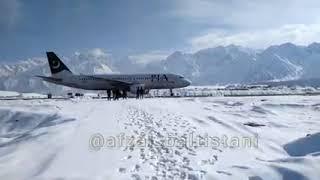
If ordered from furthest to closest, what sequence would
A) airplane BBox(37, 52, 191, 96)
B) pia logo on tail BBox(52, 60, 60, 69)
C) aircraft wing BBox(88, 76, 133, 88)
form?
pia logo on tail BBox(52, 60, 60, 69) → aircraft wing BBox(88, 76, 133, 88) → airplane BBox(37, 52, 191, 96)

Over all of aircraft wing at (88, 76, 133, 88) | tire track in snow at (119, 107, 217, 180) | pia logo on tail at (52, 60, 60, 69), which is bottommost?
tire track in snow at (119, 107, 217, 180)

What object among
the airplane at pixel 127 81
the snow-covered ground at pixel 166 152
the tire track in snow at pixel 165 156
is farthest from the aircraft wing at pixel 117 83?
the tire track in snow at pixel 165 156

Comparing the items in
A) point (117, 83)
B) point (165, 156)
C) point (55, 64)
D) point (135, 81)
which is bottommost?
point (165, 156)

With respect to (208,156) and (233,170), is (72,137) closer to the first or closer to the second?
(208,156)

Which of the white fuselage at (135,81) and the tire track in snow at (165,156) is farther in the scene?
the white fuselage at (135,81)

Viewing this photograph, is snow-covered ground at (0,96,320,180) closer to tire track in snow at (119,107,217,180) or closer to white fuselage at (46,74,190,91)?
tire track in snow at (119,107,217,180)

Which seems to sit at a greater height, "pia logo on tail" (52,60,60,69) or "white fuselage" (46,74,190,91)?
"pia logo on tail" (52,60,60,69)

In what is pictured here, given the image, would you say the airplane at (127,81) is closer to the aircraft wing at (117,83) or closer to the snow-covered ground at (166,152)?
the aircraft wing at (117,83)

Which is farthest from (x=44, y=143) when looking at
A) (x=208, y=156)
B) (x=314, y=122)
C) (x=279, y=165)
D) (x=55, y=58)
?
(x=55, y=58)

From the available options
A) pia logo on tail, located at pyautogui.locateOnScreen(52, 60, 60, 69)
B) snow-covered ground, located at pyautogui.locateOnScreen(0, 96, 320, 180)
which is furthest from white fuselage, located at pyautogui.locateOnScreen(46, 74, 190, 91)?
snow-covered ground, located at pyautogui.locateOnScreen(0, 96, 320, 180)

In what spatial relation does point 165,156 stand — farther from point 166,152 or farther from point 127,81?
point 127,81

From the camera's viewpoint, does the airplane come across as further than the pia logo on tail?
No

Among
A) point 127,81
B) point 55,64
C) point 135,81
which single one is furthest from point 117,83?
point 55,64

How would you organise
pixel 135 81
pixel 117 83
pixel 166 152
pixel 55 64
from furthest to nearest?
1. pixel 55 64
2. pixel 117 83
3. pixel 135 81
4. pixel 166 152
